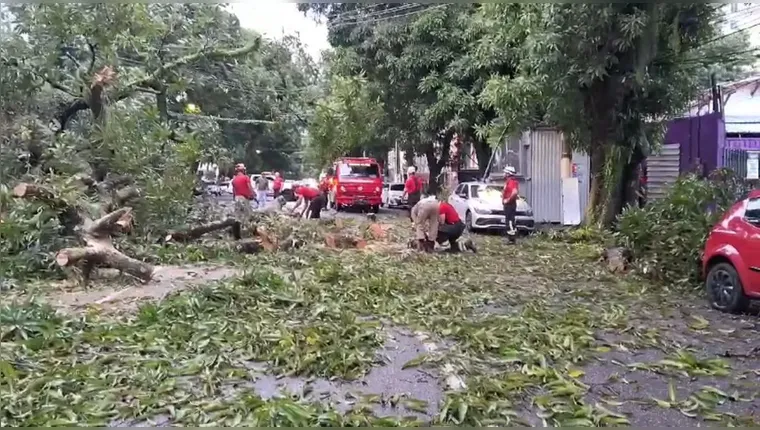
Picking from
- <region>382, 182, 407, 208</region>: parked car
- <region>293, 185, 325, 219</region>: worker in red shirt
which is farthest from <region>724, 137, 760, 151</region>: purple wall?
<region>382, 182, 407, 208</region>: parked car

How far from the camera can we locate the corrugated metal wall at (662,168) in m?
19.4

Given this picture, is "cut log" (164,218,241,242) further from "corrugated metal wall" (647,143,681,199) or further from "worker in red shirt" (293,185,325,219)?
"corrugated metal wall" (647,143,681,199)

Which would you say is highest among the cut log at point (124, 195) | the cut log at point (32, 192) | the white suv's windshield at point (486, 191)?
the cut log at point (32, 192)

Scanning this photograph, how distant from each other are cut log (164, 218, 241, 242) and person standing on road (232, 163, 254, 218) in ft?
3.34

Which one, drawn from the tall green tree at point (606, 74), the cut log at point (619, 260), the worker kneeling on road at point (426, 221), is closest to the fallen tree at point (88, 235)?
the worker kneeling on road at point (426, 221)

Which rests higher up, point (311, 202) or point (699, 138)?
point (699, 138)

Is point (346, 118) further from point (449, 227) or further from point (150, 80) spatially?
point (449, 227)

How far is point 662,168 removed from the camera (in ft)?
66.1

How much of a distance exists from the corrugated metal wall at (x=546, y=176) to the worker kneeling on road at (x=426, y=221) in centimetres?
976

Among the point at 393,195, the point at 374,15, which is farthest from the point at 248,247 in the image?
the point at 393,195

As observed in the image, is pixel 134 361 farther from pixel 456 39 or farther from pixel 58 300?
pixel 456 39

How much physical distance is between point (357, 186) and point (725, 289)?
23115 mm

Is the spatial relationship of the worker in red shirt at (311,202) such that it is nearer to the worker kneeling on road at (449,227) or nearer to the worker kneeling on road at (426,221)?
the worker kneeling on road at (426,221)

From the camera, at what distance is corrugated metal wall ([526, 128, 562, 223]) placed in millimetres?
23328
